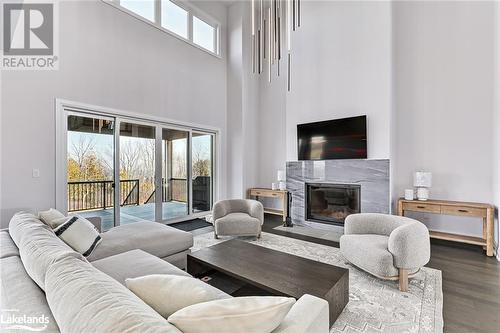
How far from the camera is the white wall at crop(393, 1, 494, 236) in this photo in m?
3.66

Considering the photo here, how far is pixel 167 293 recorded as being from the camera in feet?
3.47

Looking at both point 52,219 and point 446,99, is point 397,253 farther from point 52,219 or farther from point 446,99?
point 52,219

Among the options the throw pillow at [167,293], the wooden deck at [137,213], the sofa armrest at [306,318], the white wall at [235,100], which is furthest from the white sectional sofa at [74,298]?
the white wall at [235,100]

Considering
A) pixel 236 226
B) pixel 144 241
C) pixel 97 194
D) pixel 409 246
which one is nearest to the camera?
pixel 409 246

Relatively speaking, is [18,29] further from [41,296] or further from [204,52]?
[41,296]

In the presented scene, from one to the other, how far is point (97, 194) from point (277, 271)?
3.54 meters

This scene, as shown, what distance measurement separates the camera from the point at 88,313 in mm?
778

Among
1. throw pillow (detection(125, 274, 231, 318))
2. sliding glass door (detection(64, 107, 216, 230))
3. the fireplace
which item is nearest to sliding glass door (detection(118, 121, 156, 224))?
sliding glass door (detection(64, 107, 216, 230))

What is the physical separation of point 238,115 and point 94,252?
442 cm

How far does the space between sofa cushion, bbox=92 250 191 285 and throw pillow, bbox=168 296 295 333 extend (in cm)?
103

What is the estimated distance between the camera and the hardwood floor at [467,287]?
74.3 inches

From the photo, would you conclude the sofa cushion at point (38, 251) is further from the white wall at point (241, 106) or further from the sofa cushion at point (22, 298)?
the white wall at point (241, 106)

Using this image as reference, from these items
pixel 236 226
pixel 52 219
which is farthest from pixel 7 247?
pixel 236 226

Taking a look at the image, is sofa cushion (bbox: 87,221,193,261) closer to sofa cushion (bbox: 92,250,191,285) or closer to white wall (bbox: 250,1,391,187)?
sofa cushion (bbox: 92,250,191,285)
